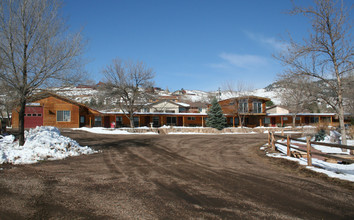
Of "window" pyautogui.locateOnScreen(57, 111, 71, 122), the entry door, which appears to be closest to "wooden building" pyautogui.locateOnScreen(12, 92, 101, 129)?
"window" pyautogui.locateOnScreen(57, 111, 71, 122)

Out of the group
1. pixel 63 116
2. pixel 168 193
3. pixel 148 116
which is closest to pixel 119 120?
pixel 148 116

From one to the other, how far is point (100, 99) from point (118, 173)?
27.0 metres

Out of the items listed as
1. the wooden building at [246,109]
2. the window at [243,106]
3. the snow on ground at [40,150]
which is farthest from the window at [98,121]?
the snow on ground at [40,150]

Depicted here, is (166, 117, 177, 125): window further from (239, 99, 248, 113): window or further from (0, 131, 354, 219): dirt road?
(0, 131, 354, 219): dirt road

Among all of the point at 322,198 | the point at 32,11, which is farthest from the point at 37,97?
the point at 322,198

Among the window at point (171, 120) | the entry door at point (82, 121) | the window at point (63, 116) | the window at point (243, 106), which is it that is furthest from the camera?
the window at point (171, 120)

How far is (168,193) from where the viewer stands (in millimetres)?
5469

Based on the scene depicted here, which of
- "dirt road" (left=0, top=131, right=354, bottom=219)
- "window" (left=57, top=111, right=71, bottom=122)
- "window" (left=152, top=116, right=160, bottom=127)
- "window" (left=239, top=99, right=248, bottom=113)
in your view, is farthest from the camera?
"window" (left=239, top=99, right=248, bottom=113)

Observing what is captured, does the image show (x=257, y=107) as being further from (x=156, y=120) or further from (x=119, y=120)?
(x=119, y=120)

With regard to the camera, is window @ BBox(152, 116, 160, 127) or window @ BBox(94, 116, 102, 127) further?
window @ BBox(152, 116, 160, 127)

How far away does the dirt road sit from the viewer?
4309 mm

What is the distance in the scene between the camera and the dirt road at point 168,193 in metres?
4.31

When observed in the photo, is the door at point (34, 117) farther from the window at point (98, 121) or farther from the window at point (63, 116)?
the window at point (98, 121)

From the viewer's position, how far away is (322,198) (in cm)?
529
